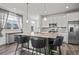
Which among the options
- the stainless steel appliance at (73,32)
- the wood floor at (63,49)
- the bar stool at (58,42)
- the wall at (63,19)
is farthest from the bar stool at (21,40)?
the stainless steel appliance at (73,32)

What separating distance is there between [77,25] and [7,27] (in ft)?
5.63

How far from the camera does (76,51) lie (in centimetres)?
207

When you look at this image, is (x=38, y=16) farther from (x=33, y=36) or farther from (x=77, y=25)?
(x=77, y=25)

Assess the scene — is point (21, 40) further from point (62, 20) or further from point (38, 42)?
point (62, 20)

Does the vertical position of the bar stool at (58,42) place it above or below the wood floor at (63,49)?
above

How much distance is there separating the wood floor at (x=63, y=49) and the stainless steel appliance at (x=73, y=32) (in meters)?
0.13

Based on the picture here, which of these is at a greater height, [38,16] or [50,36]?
[38,16]

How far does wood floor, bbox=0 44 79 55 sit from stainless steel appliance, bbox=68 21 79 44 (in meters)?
0.13

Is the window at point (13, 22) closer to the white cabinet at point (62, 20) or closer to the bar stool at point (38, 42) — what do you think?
the bar stool at point (38, 42)

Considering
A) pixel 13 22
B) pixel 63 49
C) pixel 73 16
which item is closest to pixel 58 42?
pixel 63 49

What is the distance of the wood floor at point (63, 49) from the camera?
6.77ft

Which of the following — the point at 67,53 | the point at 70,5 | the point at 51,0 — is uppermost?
the point at 51,0

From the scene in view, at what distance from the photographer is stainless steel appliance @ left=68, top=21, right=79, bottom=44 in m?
2.07
